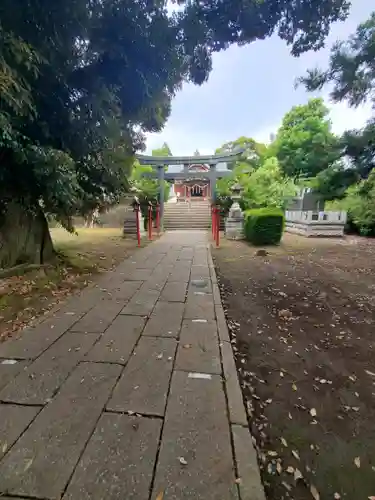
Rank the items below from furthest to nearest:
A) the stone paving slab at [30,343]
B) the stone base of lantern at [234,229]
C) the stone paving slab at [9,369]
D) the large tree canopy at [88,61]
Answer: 1. the stone base of lantern at [234,229]
2. the large tree canopy at [88,61]
3. the stone paving slab at [30,343]
4. the stone paving slab at [9,369]

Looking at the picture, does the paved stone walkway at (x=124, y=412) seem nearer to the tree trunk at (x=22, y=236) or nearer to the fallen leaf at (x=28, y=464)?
the fallen leaf at (x=28, y=464)

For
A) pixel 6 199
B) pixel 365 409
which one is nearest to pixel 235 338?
pixel 365 409

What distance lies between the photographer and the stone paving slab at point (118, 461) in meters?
0.96

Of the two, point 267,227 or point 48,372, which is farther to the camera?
point 267,227

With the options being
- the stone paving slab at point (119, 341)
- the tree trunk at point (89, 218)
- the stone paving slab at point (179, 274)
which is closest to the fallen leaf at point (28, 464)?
the stone paving slab at point (119, 341)

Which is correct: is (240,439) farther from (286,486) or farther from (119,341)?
(119,341)

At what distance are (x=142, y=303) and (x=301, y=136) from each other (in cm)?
1887

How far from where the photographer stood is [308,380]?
5.87 feet

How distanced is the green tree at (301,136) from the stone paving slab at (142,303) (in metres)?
16.0

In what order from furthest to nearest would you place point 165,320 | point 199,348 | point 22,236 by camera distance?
1. point 22,236
2. point 165,320
3. point 199,348

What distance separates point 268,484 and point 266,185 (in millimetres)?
13789

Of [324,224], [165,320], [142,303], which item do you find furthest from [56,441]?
[324,224]

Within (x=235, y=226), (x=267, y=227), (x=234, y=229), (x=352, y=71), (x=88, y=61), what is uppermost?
(x=352, y=71)

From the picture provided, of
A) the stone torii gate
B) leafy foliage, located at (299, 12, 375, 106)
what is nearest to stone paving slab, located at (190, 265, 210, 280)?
leafy foliage, located at (299, 12, 375, 106)
